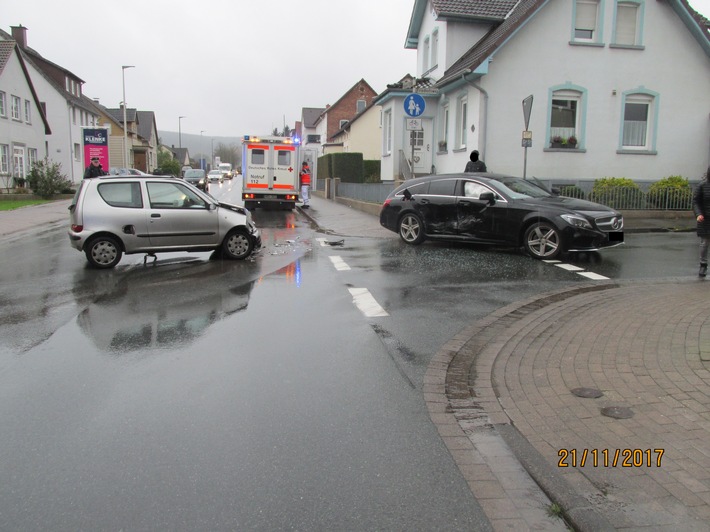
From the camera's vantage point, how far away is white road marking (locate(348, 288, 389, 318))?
748 centimetres

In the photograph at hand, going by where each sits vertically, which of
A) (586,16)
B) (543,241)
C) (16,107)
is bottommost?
(543,241)

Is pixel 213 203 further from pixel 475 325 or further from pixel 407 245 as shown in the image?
pixel 475 325

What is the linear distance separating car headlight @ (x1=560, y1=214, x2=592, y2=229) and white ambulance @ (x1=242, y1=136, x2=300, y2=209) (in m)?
15.9

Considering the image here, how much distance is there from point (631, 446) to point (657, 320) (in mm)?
3353

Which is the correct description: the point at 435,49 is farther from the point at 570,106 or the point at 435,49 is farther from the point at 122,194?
the point at 122,194

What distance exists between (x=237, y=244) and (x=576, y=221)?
243 inches

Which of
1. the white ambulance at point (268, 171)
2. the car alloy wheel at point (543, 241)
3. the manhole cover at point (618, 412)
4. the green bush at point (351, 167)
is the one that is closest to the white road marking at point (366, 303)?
the manhole cover at point (618, 412)

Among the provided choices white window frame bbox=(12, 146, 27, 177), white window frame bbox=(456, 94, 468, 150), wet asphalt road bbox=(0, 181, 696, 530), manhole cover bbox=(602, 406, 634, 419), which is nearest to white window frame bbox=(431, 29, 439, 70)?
white window frame bbox=(456, 94, 468, 150)

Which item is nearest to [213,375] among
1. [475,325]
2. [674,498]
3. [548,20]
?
[475,325]

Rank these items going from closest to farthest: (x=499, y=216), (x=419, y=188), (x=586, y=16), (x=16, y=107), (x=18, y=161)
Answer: (x=499, y=216) → (x=419, y=188) → (x=586, y=16) → (x=18, y=161) → (x=16, y=107)

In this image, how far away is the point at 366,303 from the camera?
26.4 ft

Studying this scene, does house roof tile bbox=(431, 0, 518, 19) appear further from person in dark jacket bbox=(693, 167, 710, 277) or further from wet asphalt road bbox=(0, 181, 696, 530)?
wet asphalt road bbox=(0, 181, 696, 530)

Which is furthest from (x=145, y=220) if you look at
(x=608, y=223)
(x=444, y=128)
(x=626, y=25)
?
(x=626, y=25)

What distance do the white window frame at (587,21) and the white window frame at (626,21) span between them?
559mm
